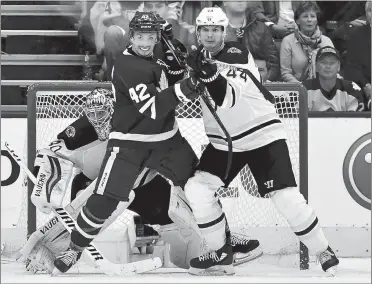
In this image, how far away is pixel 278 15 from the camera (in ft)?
16.1

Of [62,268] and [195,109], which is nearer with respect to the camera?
[62,268]

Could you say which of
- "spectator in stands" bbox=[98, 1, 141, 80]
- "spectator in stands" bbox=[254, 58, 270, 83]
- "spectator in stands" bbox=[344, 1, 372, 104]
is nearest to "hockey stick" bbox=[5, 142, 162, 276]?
"spectator in stands" bbox=[98, 1, 141, 80]

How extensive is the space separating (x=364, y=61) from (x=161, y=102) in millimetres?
1612

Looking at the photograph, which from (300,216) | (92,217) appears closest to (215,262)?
(300,216)

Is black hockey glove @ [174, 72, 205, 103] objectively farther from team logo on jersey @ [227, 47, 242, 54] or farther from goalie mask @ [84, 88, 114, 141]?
goalie mask @ [84, 88, 114, 141]

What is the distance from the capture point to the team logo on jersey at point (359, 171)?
4.56 metres

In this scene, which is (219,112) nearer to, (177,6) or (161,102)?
(161,102)

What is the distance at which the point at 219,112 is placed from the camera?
3766mm

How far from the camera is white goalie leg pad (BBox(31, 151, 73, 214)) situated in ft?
13.1

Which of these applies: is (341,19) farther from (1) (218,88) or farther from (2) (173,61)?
(1) (218,88)

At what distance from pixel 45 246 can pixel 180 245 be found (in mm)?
556

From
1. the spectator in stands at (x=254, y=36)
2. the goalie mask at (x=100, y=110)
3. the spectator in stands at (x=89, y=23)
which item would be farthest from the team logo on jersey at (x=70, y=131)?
the spectator in stands at (x=254, y=36)

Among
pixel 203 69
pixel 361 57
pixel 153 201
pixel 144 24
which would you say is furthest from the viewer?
pixel 361 57

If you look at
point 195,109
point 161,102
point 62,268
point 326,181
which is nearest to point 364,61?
point 326,181
